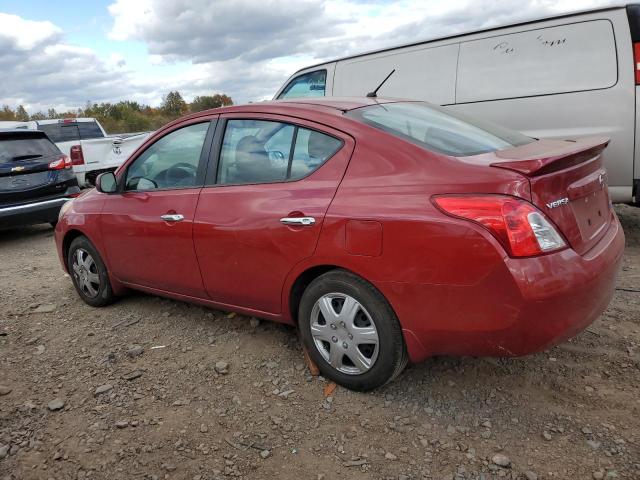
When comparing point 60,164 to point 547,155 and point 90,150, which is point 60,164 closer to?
point 90,150

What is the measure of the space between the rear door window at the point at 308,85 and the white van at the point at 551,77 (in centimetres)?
110

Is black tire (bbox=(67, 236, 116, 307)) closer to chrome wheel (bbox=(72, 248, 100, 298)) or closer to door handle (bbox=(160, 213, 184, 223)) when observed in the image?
chrome wheel (bbox=(72, 248, 100, 298))

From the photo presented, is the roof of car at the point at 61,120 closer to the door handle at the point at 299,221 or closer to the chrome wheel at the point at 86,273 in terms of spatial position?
the chrome wheel at the point at 86,273

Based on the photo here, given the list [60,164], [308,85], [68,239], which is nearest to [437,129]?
[68,239]

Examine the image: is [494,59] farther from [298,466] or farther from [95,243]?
[298,466]

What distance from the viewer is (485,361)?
3.04 metres

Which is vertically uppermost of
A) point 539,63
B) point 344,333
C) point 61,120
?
A: point 61,120

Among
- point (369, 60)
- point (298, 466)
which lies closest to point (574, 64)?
point (369, 60)

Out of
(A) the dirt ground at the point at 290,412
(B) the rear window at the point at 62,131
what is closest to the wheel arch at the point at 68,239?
(A) the dirt ground at the point at 290,412

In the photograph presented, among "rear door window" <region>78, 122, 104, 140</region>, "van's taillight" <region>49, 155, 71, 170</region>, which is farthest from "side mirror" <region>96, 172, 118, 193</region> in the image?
"rear door window" <region>78, 122, 104, 140</region>

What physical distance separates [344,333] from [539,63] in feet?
11.7

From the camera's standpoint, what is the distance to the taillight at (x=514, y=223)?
218 cm

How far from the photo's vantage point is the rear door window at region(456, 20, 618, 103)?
15.2 ft

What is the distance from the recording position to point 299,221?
2764 millimetres
